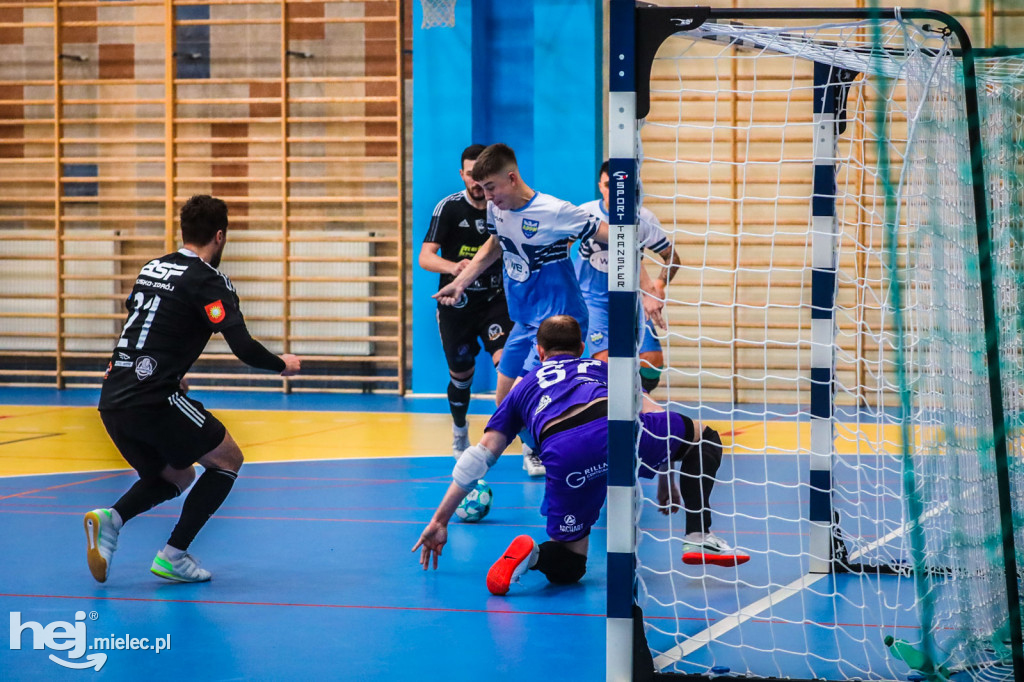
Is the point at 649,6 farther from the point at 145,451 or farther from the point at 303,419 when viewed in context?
the point at 303,419

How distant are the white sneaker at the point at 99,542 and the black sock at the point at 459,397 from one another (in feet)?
8.44

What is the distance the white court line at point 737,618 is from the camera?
9.94ft

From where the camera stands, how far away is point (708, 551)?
4.02m

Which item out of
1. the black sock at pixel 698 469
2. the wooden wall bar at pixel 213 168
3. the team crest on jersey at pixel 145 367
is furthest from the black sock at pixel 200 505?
the wooden wall bar at pixel 213 168

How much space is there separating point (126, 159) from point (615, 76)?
887 cm

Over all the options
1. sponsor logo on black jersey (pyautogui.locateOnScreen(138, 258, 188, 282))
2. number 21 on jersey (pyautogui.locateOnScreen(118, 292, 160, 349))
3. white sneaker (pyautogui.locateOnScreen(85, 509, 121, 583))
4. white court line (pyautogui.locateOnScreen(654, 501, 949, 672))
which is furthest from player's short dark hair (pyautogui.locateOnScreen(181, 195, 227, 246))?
white court line (pyautogui.locateOnScreen(654, 501, 949, 672))

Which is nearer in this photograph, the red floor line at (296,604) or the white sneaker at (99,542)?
the red floor line at (296,604)

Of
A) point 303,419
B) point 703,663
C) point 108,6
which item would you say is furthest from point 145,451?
point 108,6

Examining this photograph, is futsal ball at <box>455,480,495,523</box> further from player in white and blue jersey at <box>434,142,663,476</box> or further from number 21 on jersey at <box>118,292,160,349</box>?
number 21 on jersey at <box>118,292,160,349</box>

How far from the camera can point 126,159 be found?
34.8ft

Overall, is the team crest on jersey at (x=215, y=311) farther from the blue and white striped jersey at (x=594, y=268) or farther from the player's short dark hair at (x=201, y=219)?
the blue and white striped jersey at (x=594, y=268)

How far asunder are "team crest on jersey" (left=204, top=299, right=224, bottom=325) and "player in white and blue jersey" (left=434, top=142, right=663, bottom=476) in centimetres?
134

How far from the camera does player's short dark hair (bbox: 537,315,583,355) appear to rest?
13.0 ft

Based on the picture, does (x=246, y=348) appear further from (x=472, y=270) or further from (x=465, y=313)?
(x=465, y=313)
